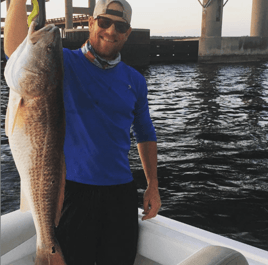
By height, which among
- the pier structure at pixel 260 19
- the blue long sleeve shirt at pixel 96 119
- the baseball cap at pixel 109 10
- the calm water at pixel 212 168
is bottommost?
the calm water at pixel 212 168

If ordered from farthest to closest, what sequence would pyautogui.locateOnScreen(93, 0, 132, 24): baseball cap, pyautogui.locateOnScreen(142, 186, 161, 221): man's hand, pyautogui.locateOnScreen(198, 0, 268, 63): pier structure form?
pyautogui.locateOnScreen(198, 0, 268, 63): pier structure
pyautogui.locateOnScreen(142, 186, 161, 221): man's hand
pyautogui.locateOnScreen(93, 0, 132, 24): baseball cap

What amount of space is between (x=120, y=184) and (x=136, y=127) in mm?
573

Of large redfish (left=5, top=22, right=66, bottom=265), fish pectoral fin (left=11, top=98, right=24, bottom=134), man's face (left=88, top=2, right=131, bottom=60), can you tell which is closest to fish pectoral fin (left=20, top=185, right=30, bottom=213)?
large redfish (left=5, top=22, right=66, bottom=265)

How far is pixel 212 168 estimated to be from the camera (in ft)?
30.5

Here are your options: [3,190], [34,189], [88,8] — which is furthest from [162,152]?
[88,8]

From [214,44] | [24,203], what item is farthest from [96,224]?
[214,44]

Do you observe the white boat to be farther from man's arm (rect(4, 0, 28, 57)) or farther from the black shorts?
man's arm (rect(4, 0, 28, 57))

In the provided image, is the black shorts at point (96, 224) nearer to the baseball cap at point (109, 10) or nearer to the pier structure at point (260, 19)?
the baseball cap at point (109, 10)

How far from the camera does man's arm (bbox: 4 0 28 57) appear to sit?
158cm

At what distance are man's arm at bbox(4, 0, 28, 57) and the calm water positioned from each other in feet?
18.6

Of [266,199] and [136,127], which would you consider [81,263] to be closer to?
[136,127]

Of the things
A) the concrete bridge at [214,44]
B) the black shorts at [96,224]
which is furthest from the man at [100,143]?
the concrete bridge at [214,44]

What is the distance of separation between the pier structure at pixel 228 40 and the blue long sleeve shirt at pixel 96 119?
4674cm

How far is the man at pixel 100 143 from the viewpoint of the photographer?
84.9 inches
